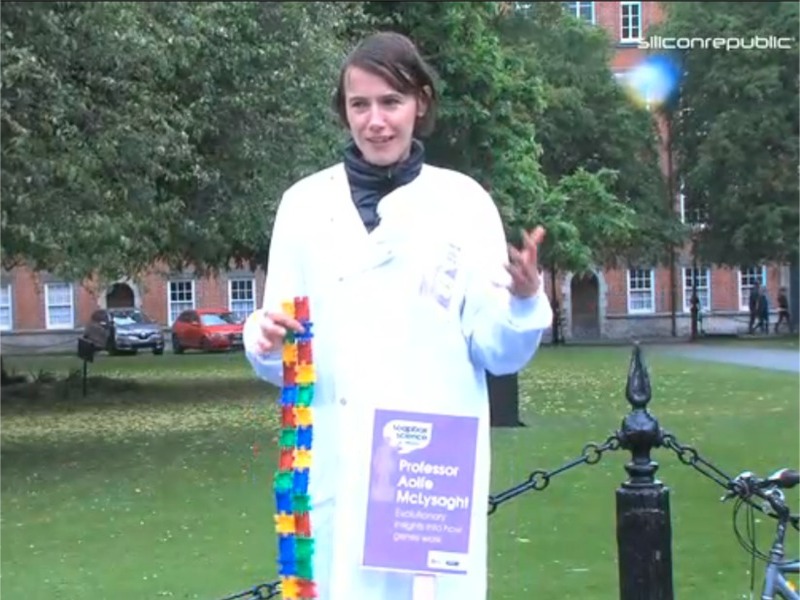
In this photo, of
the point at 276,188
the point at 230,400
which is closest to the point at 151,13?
the point at 276,188

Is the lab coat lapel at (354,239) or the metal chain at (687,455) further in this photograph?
the metal chain at (687,455)

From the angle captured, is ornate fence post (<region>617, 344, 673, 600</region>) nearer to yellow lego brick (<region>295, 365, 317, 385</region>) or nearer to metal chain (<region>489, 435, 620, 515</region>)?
metal chain (<region>489, 435, 620, 515</region>)

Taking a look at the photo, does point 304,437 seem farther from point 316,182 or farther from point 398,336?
point 316,182

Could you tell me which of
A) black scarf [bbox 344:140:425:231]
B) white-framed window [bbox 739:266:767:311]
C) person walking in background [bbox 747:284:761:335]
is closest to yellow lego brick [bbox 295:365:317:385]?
black scarf [bbox 344:140:425:231]

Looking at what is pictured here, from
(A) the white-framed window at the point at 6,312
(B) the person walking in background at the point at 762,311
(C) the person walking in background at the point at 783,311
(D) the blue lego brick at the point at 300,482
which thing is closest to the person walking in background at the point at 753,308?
(B) the person walking in background at the point at 762,311

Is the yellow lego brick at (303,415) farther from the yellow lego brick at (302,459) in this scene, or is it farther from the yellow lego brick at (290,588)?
the yellow lego brick at (290,588)

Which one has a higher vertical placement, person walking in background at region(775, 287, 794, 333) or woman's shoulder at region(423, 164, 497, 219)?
woman's shoulder at region(423, 164, 497, 219)

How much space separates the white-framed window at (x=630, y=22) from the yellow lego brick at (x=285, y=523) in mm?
29485

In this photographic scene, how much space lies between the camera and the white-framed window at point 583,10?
37.2m

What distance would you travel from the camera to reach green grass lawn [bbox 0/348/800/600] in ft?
28.7

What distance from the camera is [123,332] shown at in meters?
47.5

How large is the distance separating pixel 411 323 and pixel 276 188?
49.9 feet

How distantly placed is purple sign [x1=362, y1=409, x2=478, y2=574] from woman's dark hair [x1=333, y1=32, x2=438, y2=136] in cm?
74

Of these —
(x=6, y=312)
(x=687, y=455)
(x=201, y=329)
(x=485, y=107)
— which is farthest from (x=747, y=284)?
(x=687, y=455)
